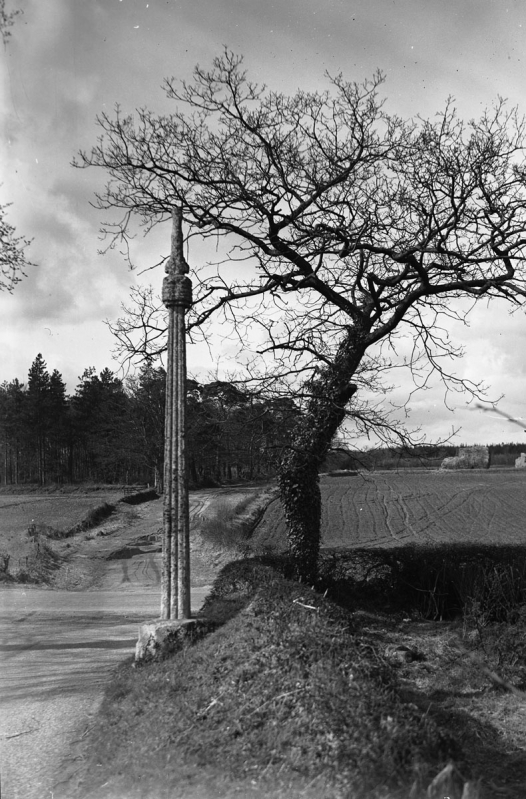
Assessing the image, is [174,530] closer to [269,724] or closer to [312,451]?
[269,724]

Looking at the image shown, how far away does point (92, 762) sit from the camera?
197 inches

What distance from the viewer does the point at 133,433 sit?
48.6 m

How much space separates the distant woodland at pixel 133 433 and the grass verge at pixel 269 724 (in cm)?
510

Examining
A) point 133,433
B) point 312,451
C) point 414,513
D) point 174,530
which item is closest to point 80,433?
point 133,433

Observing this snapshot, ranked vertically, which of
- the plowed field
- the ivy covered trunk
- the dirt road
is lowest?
the dirt road

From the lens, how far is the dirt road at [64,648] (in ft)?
17.6

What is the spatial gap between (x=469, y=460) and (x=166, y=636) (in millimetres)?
60108

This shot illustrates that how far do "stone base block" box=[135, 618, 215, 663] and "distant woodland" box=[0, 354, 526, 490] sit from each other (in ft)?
13.8

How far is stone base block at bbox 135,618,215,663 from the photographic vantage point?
6.91m

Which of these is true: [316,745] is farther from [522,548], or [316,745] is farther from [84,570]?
[84,570]

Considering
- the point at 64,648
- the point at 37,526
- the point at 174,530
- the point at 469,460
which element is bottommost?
the point at 64,648

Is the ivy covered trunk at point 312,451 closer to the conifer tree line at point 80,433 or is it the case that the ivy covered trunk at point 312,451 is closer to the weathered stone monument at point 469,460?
the conifer tree line at point 80,433

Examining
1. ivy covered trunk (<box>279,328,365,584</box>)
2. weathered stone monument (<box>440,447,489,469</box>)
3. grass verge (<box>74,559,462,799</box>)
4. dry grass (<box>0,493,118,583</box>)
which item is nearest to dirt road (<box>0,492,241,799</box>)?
grass verge (<box>74,559,462,799</box>)

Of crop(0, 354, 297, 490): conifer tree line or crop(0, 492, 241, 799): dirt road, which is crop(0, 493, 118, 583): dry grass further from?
crop(0, 354, 297, 490): conifer tree line
